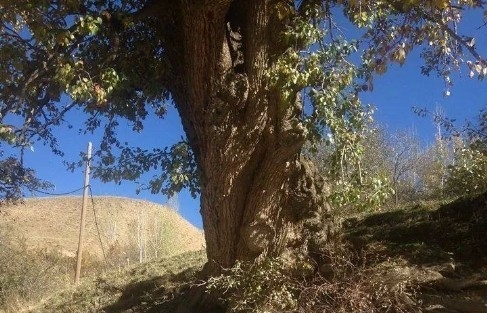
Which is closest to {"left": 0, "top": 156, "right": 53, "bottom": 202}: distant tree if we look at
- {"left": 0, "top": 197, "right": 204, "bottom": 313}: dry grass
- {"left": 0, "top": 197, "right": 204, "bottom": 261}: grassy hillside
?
{"left": 0, "top": 197, "right": 204, "bottom": 313}: dry grass

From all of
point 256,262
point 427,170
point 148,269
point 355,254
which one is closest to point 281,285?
point 256,262

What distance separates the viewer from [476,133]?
34.5 feet

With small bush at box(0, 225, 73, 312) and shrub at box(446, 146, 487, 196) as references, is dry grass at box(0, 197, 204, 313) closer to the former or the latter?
small bush at box(0, 225, 73, 312)

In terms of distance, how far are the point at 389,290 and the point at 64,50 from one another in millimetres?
5583

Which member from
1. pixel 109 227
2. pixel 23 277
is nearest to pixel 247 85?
pixel 23 277

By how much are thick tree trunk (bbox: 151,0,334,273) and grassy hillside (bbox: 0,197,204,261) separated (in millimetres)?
10358

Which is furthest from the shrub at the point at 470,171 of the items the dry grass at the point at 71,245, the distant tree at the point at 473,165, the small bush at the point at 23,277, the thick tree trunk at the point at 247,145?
the small bush at the point at 23,277

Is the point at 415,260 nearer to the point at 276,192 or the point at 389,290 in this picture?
the point at 389,290

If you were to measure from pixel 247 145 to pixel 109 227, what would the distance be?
3569cm

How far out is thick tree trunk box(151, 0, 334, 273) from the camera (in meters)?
7.76

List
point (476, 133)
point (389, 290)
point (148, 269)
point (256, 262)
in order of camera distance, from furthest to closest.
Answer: point (148, 269)
point (476, 133)
point (256, 262)
point (389, 290)

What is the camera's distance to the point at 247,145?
784 cm

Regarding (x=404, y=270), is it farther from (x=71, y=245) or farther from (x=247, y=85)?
(x=71, y=245)

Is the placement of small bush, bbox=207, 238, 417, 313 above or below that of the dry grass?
below
